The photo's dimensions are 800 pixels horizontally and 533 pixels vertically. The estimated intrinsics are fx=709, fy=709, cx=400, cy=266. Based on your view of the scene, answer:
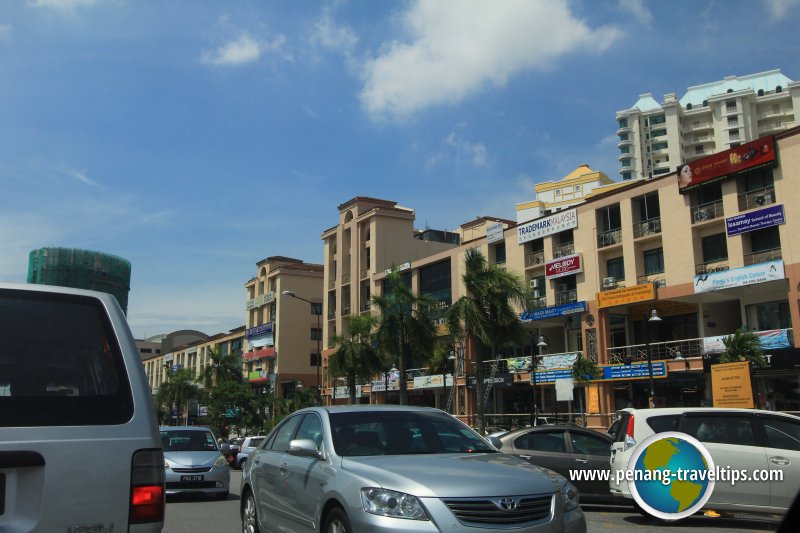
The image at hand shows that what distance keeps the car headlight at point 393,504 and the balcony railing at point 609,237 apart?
3554cm

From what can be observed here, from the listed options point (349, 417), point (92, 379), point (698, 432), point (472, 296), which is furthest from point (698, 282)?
point (92, 379)

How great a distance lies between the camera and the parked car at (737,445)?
9.45m

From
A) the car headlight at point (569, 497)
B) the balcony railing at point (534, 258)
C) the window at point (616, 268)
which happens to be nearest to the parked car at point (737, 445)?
the car headlight at point (569, 497)

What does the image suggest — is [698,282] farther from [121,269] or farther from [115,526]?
[121,269]

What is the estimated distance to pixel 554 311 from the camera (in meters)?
41.1

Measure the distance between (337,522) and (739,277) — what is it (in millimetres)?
30702

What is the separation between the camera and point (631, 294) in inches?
1449

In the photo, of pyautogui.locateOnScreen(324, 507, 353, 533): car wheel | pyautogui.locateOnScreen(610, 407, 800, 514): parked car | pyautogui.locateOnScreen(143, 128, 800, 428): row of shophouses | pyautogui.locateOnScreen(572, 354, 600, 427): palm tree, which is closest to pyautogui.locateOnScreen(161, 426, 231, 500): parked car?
pyautogui.locateOnScreen(610, 407, 800, 514): parked car

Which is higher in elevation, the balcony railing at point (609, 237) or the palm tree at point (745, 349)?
the balcony railing at point (609, 237)

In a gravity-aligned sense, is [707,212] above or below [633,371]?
above

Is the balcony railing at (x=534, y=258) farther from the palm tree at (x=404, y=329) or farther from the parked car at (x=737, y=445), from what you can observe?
the parked car at (x=737, y=445)

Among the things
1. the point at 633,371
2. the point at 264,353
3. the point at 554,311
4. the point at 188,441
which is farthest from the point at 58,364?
the point at 264,353

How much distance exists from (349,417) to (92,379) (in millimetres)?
3565

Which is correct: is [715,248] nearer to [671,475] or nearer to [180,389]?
[671,475]
